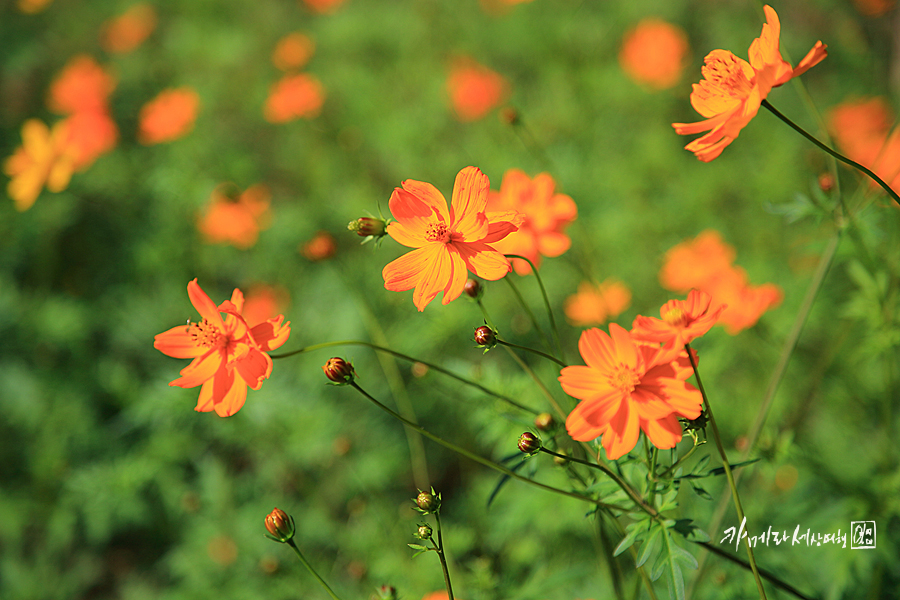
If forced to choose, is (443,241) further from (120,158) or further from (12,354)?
(120,158)

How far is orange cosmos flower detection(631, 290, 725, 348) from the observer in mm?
734

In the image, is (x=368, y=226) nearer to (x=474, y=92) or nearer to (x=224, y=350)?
(x=224, y=350)

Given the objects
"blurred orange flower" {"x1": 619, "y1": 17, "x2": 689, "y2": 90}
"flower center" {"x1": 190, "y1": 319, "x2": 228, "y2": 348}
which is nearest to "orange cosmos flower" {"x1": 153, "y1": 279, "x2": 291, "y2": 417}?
"flower center" {"x1": 190, "y1": 319, "x2": 228, "y2": 348}

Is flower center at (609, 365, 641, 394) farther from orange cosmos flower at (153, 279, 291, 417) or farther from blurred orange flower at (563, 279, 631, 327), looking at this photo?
blurred orange flower at (563, 279, 631, 327)

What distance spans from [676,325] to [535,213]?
543 millimetres

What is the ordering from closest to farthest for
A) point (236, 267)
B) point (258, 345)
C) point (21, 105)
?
1. point (258, 345)
2. point (236, 267)
3. point (21, 105)

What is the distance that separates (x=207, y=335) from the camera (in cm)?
96

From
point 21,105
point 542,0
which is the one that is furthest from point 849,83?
point 21,105

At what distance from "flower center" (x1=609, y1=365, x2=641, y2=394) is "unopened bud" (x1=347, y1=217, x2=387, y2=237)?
17.5 inches

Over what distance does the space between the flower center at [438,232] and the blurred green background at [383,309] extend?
1.46 feet

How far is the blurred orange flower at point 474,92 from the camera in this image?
2895 millimetres

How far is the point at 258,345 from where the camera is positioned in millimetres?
860

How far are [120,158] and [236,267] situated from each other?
1.04m

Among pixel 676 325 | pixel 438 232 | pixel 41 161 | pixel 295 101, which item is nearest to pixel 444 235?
pixel 438 232
